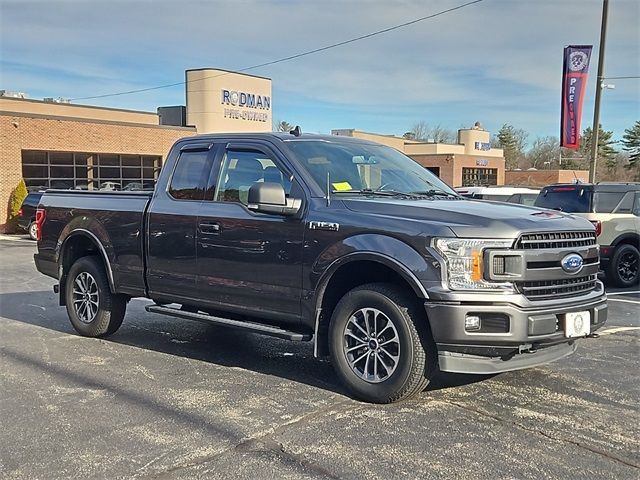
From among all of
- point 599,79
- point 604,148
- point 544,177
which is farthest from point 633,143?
point 599,79

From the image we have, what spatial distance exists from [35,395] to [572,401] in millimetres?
4127

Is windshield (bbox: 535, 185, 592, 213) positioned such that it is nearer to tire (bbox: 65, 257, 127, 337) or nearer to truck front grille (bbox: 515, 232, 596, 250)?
truck front grille (bbox: 515, 232, 596, 250)

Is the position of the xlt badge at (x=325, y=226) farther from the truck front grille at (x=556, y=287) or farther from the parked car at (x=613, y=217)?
the parked car at (x=613, y=217)

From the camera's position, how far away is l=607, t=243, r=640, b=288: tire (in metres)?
11.5

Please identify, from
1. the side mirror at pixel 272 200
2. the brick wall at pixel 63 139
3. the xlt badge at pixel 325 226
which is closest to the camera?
the xlt badge at pixel 325 226

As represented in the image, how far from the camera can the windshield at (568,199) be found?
38.9 feet

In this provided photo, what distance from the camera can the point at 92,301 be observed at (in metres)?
7.39

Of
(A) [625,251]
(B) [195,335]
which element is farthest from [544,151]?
(B) [195,335]

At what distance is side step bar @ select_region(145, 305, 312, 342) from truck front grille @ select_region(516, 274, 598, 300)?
179cm

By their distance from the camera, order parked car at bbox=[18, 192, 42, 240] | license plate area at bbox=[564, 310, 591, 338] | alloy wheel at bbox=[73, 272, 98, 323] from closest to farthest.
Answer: license plate area at bbox=[564, 310, 591, 338], alloy wheel at bbox=[73, 272, 98, 323], parked car at bbox=[18, 192, 42, 240]

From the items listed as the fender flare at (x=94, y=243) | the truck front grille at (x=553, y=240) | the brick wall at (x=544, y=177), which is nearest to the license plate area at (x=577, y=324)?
the truck front grille at (x=553, y=240)

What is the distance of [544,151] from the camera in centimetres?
9469

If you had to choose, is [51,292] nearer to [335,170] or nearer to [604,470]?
[335,170]

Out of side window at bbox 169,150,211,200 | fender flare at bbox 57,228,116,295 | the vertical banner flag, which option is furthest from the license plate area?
the vertical banner flag
